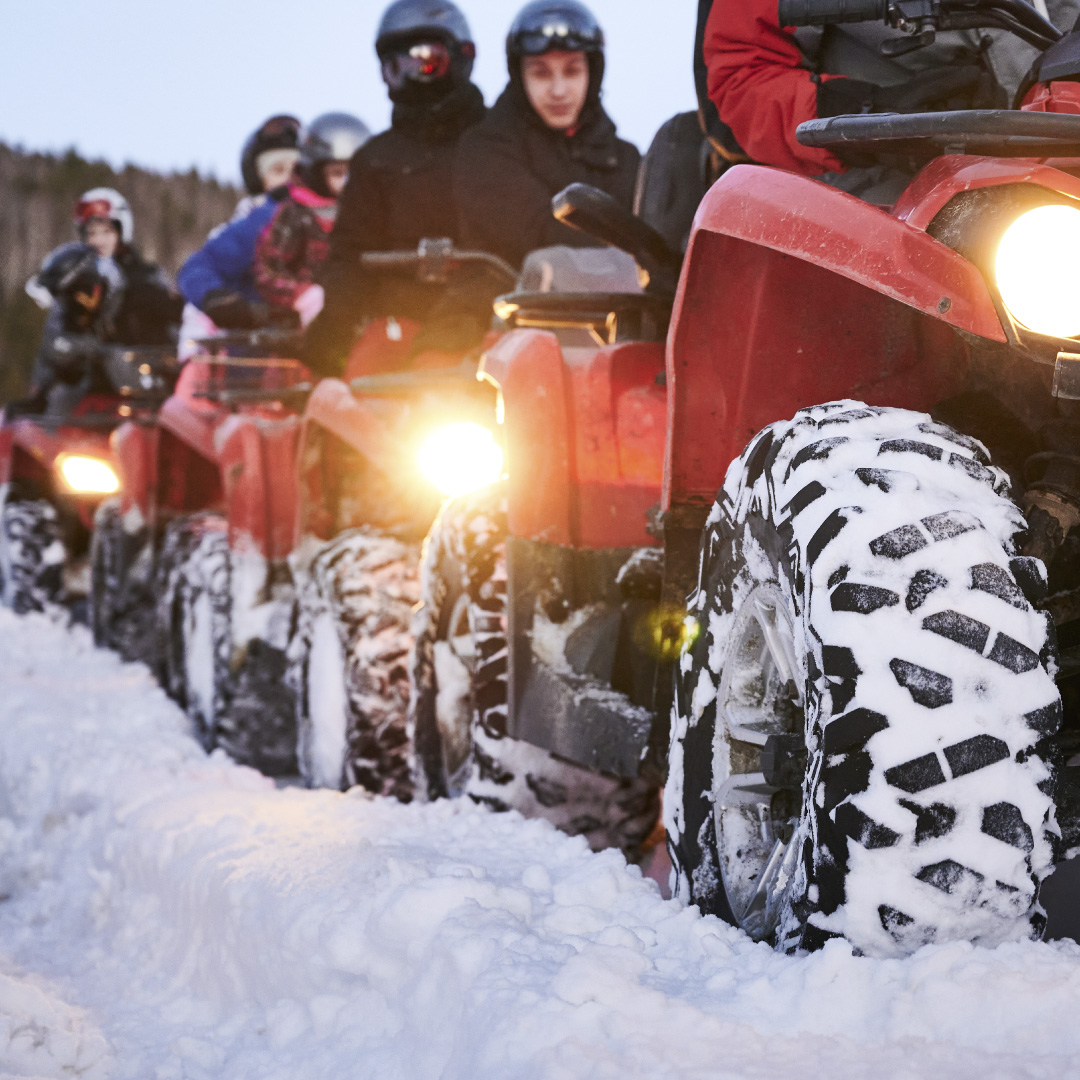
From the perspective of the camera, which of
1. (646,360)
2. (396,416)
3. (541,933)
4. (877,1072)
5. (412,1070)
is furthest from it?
(396,416)

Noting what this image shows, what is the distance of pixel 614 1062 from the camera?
1478 mm

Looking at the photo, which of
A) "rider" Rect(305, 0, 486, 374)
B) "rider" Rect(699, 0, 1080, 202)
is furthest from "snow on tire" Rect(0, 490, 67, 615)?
"rider" Rect(699, 0, 1080, 202)

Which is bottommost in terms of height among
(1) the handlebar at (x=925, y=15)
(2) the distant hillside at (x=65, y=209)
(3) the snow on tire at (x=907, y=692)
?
(3) the snow on tire at (x=907, y=692)

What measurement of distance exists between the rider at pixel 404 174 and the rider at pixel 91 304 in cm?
370

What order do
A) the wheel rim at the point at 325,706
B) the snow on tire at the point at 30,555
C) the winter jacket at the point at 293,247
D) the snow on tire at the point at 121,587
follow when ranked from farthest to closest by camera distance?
the snow on tire at the point at 30,555
the winter jacket at the point at 293,247
the snow on tire at the point at 121,587
the wheel rim at the point at 325,706

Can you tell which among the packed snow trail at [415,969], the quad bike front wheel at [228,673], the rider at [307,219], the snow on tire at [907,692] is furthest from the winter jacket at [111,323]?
the snow on tire at [907,692]

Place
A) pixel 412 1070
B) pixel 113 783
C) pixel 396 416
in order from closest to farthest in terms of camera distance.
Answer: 1. pixel 412 1070
2. pixel 113 783
3. pixel 396 416

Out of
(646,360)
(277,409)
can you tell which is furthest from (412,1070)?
(277,409)

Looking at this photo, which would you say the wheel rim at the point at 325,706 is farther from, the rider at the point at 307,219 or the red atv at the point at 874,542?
the rider at the point at 307,219

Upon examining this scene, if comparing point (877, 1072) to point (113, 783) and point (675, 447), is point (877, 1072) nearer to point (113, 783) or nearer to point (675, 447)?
point (675, 447)

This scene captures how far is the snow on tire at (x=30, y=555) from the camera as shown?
25.7ft

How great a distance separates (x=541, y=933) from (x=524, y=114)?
3.90m

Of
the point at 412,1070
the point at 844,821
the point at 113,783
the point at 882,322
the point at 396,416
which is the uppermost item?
the point at 882,322

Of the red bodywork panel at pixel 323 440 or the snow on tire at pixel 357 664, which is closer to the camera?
the snow on tire at pixel 357 664
